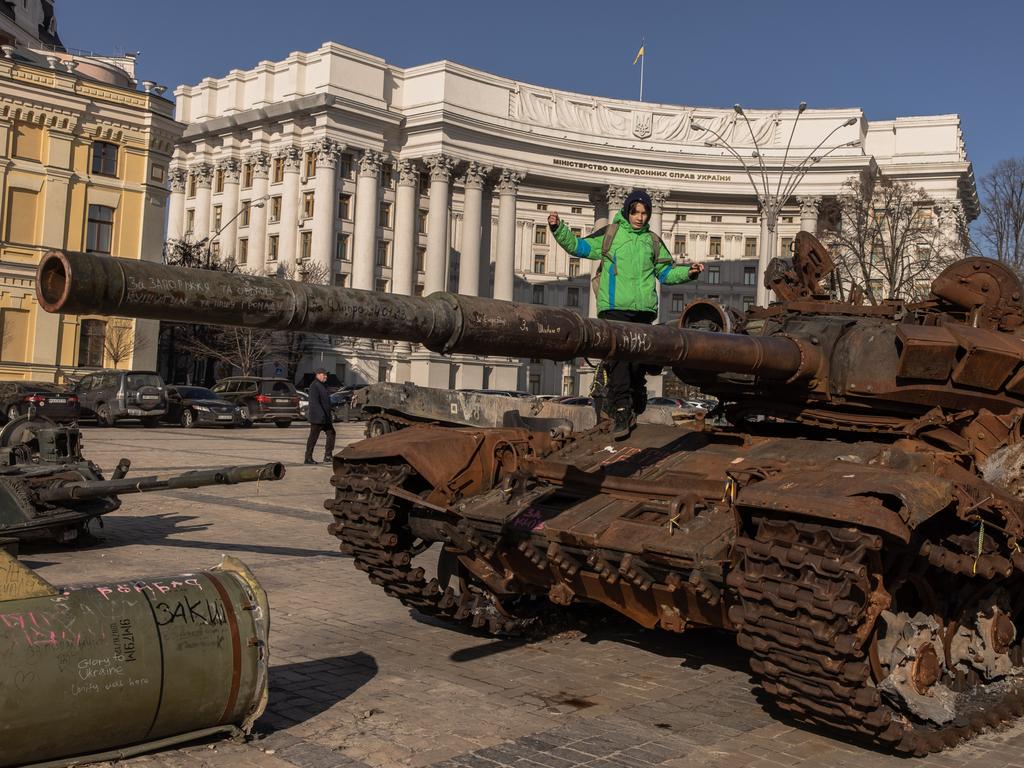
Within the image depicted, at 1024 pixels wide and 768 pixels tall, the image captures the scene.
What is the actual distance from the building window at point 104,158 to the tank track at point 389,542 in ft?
108

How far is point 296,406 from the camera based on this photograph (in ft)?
116

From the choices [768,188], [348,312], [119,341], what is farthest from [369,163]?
[348,312]

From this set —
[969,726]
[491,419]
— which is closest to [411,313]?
[969,726]

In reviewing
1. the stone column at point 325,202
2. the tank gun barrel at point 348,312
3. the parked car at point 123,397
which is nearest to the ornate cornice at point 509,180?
the stone column at point 325,202

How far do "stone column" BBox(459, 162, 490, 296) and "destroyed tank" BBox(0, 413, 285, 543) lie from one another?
5574 cm

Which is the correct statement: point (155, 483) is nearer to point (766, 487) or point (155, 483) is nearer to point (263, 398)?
point (766, 487)

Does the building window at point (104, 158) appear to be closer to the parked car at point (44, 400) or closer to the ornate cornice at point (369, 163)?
the parked car at point (44, 400)

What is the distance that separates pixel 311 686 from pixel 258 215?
210ft

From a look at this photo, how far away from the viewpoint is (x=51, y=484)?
405 inches

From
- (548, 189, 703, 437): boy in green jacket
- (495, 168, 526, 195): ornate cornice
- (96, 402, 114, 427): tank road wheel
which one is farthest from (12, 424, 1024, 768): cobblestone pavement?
(495, 168, 526, 195): ornate cornice

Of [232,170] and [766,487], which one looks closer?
[766,487]

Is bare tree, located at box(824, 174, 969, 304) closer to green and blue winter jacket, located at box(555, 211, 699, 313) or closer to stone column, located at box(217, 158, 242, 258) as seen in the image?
green and blue winter jacket, located at box(555, 211, 699, 313)

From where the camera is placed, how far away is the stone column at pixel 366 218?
63625 millimetres

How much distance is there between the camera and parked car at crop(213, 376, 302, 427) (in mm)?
34562
